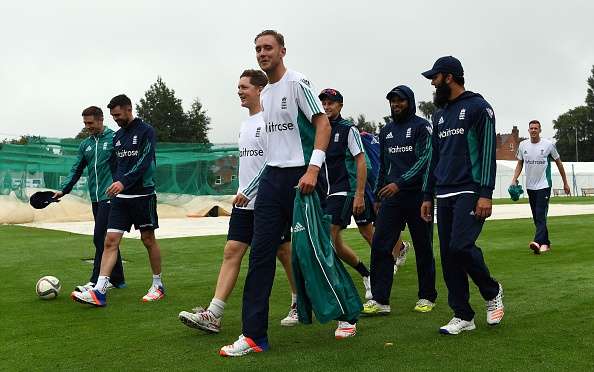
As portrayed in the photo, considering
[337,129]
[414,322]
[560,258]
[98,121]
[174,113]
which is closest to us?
[414,322]

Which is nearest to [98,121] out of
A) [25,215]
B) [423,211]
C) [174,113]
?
[423,211]

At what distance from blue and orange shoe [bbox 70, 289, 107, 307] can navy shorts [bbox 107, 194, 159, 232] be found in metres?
0.75

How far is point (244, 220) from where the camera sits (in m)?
5.80

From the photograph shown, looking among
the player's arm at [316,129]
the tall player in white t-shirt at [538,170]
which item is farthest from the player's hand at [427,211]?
the tall player in white t-shirt at [538,170]

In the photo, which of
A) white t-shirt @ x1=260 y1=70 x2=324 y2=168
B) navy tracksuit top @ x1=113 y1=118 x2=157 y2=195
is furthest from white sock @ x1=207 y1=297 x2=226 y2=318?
navy tracksuit top @ x1=113 y1=118 x2=157 y2=195

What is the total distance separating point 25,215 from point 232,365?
861 inches

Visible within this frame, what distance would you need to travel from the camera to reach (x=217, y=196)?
92.1ft

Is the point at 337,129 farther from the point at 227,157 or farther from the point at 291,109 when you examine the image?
the point at 227,157

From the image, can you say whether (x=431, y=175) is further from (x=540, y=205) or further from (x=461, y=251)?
(x=540, y=205)

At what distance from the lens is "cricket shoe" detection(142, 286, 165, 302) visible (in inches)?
291

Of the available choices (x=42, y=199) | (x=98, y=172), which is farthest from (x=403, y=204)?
(x=42, y=199)

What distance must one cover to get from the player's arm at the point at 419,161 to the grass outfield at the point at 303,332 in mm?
1199

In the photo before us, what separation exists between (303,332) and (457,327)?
47.1 inches

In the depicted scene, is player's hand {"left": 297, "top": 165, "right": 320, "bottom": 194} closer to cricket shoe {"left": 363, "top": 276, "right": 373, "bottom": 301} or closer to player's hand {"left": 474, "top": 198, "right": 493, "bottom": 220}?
player's hand {"left": 474, "top": 198, "right": 493, "bottom": 220}
